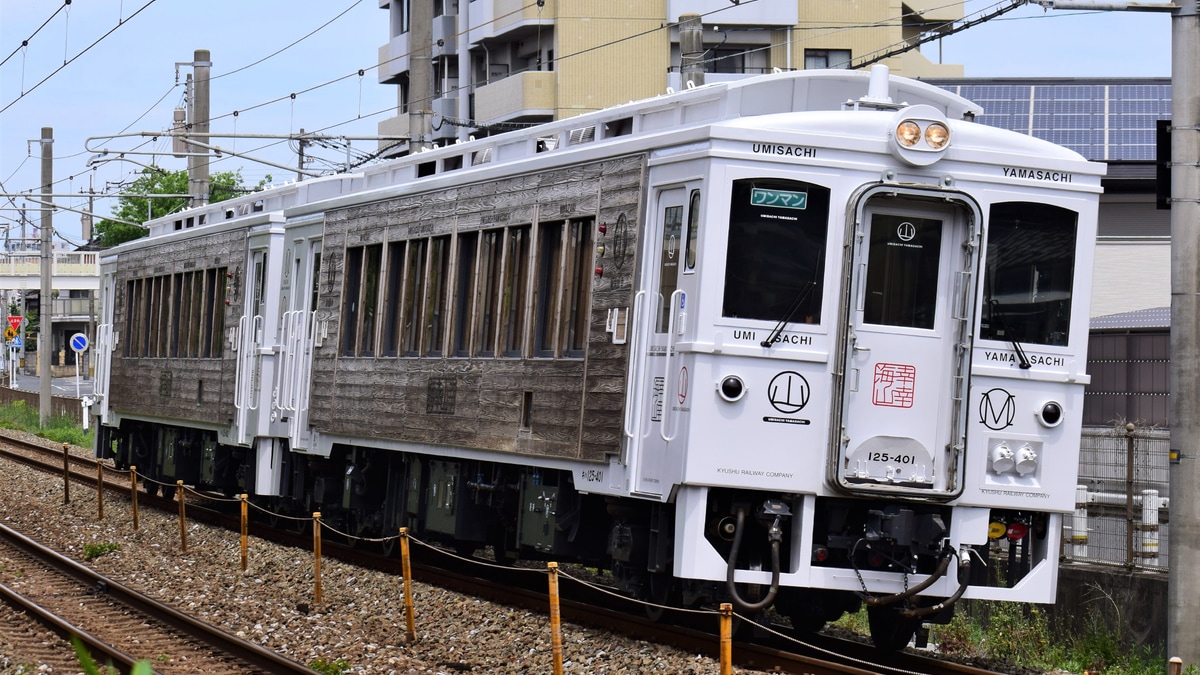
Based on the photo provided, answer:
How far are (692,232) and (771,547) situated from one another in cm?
193

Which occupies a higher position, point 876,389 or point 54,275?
point 54,275

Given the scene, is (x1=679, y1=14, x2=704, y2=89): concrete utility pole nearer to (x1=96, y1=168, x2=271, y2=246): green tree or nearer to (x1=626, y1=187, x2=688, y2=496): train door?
(x1=626, y1=187, x2=688, y2=496): train door

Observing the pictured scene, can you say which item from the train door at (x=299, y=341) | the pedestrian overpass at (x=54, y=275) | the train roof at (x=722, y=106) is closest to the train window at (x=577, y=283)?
the train roof at (x=722, y=106)

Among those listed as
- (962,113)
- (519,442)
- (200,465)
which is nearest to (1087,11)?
(962,113)

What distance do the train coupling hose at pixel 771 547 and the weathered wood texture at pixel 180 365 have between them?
1049cm

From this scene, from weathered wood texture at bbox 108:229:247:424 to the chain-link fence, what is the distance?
995 centimetres

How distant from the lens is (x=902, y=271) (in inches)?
407

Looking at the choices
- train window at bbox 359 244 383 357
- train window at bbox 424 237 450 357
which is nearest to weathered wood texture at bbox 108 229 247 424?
train window at bbox 359 244 383 357

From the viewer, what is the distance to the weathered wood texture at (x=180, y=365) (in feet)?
64.1

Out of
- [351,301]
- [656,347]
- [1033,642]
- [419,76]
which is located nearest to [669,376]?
[656,347]

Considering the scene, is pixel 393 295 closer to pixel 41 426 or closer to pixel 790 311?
pixel 790 311

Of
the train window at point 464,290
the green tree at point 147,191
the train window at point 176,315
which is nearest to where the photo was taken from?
the train window at point 464,290

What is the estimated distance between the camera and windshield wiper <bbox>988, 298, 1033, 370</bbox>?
34.2ft

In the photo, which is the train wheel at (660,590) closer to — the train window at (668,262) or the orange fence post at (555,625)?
the orange fence post at (555,625)
